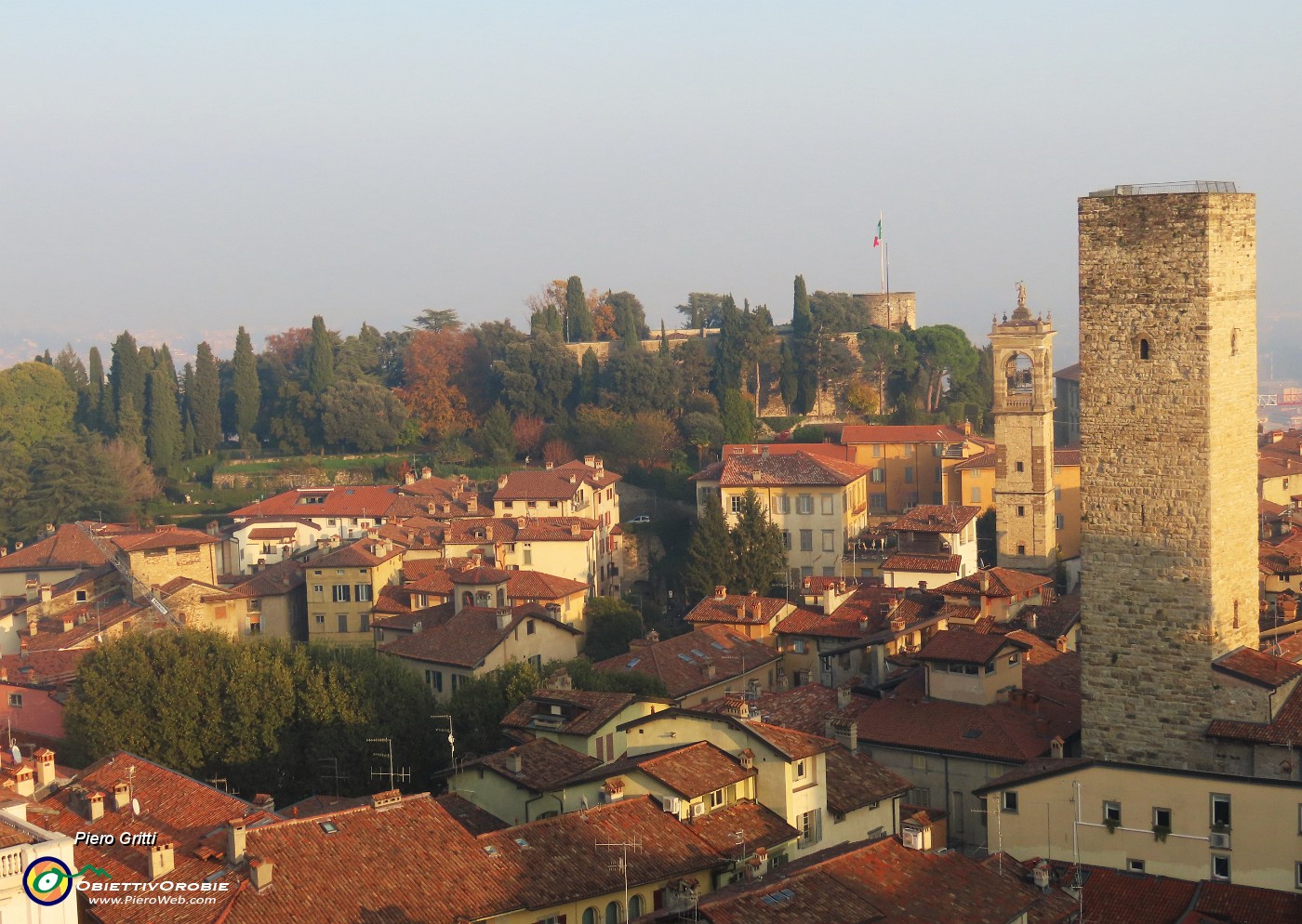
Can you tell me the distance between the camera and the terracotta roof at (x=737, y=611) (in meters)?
38.7

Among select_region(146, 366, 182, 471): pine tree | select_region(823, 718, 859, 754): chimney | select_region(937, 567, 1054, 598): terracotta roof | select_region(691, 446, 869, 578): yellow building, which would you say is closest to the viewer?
select_region(823, 718, 859, 754): chimney

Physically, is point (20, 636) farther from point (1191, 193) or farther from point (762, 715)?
point (1191, 193)

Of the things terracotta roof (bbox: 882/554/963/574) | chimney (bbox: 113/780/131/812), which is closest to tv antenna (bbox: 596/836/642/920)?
chimney (bbox: 113/780/131/812)

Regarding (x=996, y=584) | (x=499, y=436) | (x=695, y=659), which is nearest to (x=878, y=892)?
(x=695, y=659)

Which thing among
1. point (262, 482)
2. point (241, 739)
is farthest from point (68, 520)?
point (241, 739)

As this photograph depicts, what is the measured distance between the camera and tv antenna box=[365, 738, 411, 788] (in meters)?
27.4

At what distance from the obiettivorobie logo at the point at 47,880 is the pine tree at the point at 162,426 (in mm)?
50473

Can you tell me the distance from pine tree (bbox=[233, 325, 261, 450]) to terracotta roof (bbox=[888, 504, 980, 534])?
28705 millimetres

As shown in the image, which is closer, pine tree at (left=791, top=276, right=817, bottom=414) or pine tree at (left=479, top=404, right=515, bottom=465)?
pine tree at (left=479, top=404, right=515, bottom=465)

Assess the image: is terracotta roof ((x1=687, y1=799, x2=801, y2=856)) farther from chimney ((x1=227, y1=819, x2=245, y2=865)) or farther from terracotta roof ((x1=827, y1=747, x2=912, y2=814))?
chimney ((x1=227, y1=819, x2=245, y2=865))

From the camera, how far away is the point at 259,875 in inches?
679

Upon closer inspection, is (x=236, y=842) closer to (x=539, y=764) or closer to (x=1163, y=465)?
(x=539, y=764)

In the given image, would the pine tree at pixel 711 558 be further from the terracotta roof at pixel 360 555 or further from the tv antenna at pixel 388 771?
the tv antenna at pixel 388 771

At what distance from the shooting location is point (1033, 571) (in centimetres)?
4475
